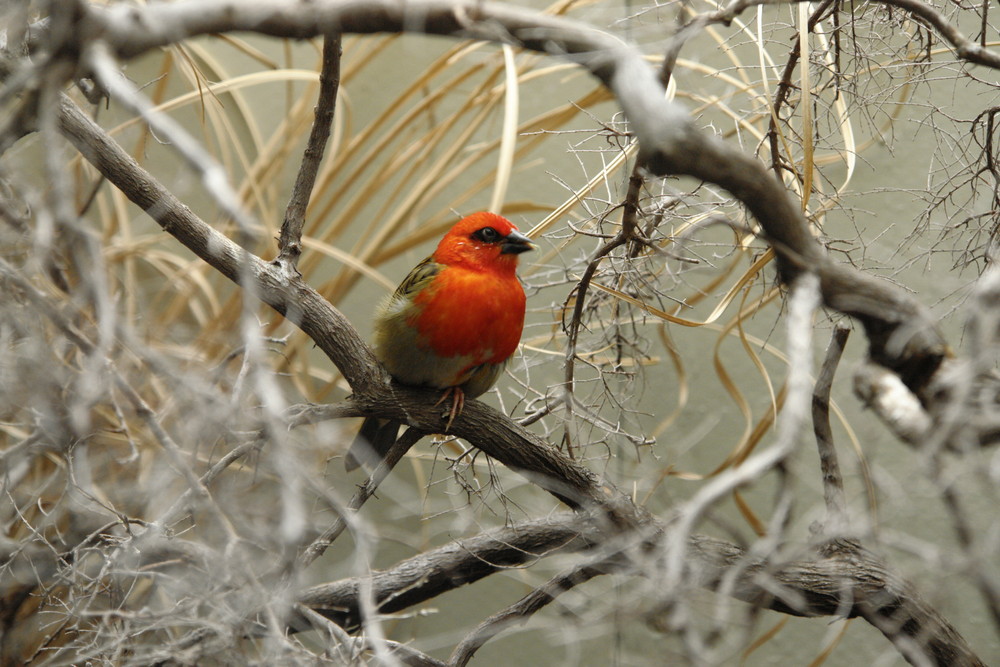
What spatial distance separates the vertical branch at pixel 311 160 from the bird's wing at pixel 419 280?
394 mm

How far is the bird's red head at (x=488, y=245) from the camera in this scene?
5.81 feet

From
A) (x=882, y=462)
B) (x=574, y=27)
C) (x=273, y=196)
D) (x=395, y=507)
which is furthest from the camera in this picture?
(x=395, y=507)

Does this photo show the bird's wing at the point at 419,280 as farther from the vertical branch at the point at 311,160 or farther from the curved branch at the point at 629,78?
the curved branch at the point at 629,78

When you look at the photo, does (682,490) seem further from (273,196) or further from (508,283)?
(273,196)

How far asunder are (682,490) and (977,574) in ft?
6.73

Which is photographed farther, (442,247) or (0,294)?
(442,247)

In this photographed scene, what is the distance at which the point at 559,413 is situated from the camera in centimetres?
198

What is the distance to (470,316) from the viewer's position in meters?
1.66

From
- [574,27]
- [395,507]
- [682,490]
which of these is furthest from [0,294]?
[682,490]

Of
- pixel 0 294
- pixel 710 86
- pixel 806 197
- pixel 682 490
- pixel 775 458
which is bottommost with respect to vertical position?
pixel 682 490

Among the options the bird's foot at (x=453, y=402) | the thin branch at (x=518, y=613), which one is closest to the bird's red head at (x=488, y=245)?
the bird's foot at (x=453, y=402)

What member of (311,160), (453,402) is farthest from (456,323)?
(311,160)

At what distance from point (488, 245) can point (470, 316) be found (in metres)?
0.21

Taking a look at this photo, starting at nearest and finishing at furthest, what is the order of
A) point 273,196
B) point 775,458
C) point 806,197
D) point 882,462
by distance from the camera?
1. point 775,458
2. point 806,197
3. point 882,462
4. point 273,196
